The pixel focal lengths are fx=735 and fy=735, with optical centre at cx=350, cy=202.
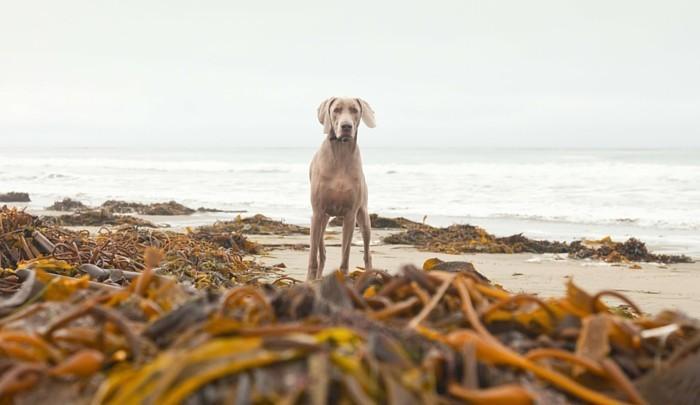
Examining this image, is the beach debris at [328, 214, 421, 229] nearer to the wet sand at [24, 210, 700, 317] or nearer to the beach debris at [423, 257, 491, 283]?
the wet sand at [24, 210, 700, 317]

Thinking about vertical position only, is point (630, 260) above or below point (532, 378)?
below

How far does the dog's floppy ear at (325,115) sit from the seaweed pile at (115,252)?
1.48m

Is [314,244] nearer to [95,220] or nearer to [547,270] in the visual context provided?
[547,270]

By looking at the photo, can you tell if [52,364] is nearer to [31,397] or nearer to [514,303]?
[31,397]

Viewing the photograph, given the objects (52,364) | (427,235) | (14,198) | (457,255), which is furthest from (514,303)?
(14,198)

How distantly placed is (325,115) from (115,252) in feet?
8.85

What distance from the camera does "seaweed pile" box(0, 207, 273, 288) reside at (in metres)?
4.39

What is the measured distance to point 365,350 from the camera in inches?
46.6

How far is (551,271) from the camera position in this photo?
25.1 ft

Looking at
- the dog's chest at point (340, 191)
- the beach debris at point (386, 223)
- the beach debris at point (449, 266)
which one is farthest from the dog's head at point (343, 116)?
the beach debris at point (386, 223)

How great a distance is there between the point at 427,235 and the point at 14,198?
11.2 meters

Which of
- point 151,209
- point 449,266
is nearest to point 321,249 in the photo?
point 449,266

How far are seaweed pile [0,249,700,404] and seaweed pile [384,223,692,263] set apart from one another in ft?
24.2

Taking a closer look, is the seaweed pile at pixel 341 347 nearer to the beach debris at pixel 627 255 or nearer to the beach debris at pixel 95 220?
the beach debris at pixel 627 255
